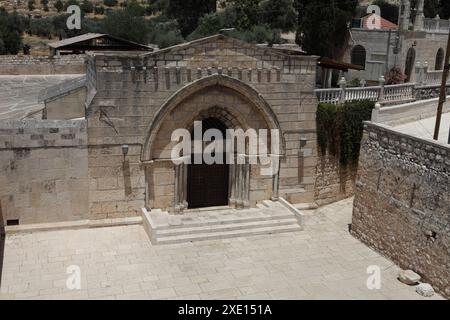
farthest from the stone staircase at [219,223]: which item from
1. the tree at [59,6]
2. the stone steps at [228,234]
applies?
the tree at [59,6]

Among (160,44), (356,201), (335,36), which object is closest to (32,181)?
(356,201)

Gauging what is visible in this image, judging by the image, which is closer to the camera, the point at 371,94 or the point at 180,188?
the point at 180,188

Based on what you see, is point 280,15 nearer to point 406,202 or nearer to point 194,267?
point 406,202

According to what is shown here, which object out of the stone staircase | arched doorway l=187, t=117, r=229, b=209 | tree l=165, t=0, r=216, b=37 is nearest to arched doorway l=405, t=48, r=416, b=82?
the stone staircase

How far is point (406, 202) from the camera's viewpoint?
11758 millimetres

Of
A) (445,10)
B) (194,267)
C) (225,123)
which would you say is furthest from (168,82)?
(445,10)

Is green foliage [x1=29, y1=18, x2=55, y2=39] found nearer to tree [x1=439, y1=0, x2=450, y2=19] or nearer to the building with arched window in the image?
the building with arched window

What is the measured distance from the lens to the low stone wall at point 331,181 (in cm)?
1558

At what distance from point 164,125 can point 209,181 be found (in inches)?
93.3

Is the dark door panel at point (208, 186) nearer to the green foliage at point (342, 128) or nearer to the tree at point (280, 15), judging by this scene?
the green foliage at point (342, 128)

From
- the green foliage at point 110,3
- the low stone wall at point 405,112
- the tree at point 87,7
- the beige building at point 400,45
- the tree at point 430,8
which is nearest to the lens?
the low stone wall at point 405,112

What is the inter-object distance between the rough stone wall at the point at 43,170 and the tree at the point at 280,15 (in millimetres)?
36244

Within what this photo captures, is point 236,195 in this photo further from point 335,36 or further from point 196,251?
point 335,36

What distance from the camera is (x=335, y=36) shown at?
2505 cm
